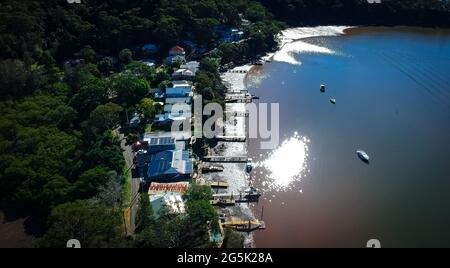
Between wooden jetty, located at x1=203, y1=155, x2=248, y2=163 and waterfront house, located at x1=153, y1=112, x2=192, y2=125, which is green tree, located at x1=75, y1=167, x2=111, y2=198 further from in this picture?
waterfront house, located at x1=153, y1=112, x2=192, y2=125

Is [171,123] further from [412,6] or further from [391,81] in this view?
[412,6]

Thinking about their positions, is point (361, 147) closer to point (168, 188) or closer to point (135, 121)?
point (168, 188)

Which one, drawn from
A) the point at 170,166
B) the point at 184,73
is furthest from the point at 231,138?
the point at 184,73

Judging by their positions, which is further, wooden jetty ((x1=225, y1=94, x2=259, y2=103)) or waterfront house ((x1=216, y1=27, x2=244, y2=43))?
waterfront house ((x1=216, y1=27, x2=244, y2=43))

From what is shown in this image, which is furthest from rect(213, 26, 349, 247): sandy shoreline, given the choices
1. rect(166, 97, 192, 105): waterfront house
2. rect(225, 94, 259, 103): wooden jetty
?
rect(166, 97, 192, 105): waterfront house

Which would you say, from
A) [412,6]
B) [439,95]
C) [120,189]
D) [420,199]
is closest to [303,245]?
[420,199]

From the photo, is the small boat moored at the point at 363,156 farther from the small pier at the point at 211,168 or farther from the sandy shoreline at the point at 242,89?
the small pier at the point at 211,168

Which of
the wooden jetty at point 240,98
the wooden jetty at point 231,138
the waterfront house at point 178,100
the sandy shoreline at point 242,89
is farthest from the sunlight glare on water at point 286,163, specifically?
the waterfront house at point 178,100
